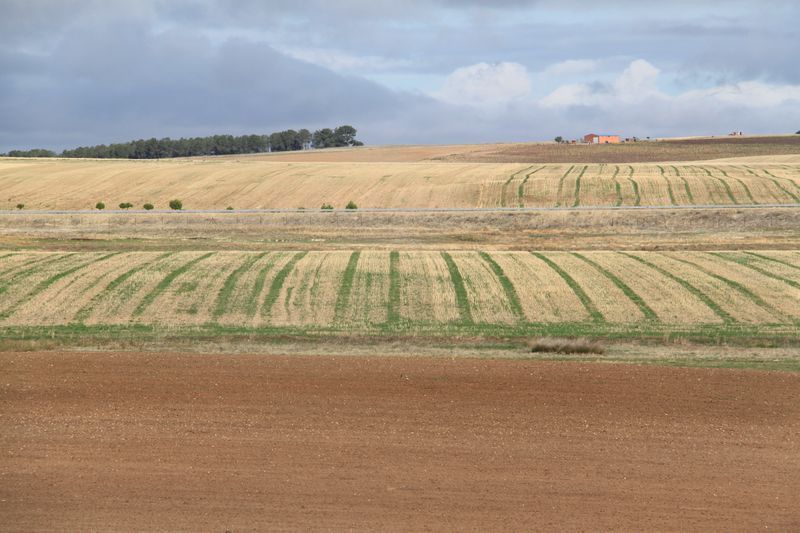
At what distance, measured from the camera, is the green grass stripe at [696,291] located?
29.6 m

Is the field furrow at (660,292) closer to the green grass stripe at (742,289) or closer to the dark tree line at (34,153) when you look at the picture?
the green grass stripe at (742,289)

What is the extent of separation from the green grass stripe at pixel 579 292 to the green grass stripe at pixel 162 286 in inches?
557

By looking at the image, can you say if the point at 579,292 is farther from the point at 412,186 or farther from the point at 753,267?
the point at 412,186

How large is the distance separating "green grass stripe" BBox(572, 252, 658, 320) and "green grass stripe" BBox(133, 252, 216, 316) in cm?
1582

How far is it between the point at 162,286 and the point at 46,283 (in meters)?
4.17

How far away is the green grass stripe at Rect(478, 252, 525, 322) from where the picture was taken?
30.2 metres

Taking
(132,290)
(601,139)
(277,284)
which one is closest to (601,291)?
(277,284)

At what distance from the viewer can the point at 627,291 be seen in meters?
32.8

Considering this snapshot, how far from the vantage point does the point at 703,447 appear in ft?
54.3

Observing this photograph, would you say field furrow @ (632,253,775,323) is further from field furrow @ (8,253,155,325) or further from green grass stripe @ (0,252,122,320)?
green grass stripe @ (0,252,122,320)

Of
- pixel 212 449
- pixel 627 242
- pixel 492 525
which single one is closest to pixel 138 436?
pixel 212 449

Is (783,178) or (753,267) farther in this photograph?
(783,178)

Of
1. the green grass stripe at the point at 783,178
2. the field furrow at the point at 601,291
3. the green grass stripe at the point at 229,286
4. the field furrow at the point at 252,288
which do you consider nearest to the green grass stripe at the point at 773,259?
the field furrow at the point at 601,291

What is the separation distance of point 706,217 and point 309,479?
172 feet
